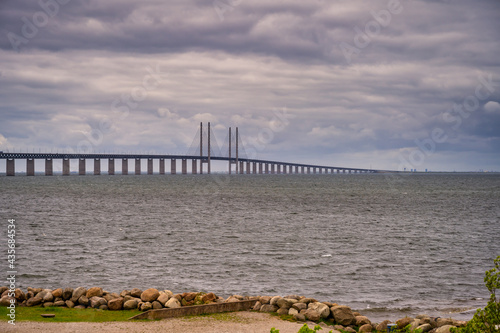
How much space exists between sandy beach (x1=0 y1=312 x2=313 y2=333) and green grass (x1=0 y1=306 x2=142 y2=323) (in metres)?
0.47

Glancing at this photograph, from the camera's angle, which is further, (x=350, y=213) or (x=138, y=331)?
(x=350, y=213)

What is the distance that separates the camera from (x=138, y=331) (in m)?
11.5

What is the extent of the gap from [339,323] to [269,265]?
404 inches

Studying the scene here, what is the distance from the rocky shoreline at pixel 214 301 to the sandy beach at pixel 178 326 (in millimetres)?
654

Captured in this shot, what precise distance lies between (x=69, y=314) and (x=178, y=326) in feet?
9.21

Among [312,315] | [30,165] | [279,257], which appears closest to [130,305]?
[312,315]

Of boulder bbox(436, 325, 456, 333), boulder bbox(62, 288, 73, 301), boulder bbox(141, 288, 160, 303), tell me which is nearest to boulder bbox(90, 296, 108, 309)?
boulder bbox(62, 288, 73, 301)

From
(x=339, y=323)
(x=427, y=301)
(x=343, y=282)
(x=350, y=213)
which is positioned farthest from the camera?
(x=350, y=213)

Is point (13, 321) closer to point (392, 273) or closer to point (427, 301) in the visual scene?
point (427, 301)

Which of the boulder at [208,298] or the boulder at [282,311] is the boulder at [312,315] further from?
the boulder at [208,298]

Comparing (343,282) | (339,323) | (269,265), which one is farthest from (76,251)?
(339,323)

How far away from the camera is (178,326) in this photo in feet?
39.5

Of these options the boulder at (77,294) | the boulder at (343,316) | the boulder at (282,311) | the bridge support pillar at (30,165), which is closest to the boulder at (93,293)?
the boulder at (77,294)

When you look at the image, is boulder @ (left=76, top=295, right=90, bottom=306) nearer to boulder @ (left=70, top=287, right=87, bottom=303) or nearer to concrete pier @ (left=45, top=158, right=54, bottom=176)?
boulder @ (left=70, top=287, right=87, bottom=303)
